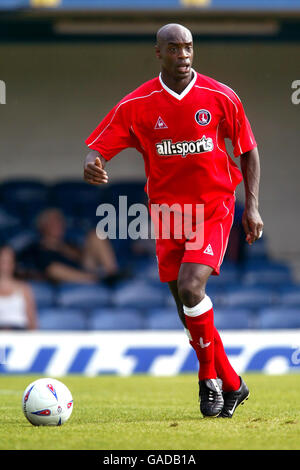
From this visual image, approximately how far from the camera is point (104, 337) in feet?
34.1

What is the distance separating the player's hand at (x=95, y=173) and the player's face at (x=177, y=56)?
0.74m

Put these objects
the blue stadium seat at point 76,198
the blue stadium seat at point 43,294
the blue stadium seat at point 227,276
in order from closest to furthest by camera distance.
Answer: the blue stadium seat at point 43,294, the blue stadium seat at point 227,276, the blue stadium seat at point 76,198

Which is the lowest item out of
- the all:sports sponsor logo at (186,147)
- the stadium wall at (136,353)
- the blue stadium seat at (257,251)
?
the stadium wall at (136,353)

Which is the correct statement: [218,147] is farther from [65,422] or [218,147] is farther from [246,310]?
[246,310]

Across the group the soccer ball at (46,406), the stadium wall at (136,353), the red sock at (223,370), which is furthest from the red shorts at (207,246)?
the stadium wall at (136,353)

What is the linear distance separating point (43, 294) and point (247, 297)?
2.83 m

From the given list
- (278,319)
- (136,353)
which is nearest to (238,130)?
(136,353)

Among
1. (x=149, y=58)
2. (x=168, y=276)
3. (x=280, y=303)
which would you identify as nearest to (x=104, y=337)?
(x=280, y=303)

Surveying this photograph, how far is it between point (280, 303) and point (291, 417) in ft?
23.3

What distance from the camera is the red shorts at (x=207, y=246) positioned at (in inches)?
219

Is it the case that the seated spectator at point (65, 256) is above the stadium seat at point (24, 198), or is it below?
below

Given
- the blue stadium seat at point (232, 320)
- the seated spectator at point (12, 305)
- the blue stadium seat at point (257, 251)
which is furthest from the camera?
the blue stadium seat at point (257, 251)

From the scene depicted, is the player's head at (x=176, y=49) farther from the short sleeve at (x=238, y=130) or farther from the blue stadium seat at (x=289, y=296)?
the blue stadium seat at (x=289, y=296)

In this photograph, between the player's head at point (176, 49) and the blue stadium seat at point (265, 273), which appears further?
the blue stadium seat at point (265, 273)
